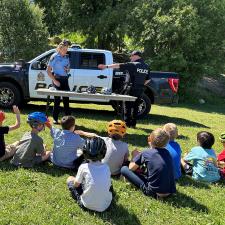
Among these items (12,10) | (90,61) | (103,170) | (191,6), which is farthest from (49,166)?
(12,10)

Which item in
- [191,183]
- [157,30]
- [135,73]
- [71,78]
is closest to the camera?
[191,183]

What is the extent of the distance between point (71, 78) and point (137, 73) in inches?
100.0

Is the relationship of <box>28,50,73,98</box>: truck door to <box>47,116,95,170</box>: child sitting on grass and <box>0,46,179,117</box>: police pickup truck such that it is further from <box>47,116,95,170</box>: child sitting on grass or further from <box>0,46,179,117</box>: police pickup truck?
<box>47,116,95,170</box>: child sitting on grass

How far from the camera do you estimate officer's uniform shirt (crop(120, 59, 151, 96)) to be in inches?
379

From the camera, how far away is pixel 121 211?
211 inches

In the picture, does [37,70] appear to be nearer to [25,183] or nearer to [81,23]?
[25,183]

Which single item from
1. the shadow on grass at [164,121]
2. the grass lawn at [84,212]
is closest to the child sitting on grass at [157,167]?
the grass lawn at [84,212]

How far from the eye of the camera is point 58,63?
9.41 metres

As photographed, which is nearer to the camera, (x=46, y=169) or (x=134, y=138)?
(x=46, y=169)

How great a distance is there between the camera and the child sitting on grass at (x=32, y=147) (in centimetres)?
647

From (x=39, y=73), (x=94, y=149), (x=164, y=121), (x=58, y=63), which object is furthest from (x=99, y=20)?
(x=94, y=149)

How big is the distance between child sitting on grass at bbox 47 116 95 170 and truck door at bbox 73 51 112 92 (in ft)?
16.5

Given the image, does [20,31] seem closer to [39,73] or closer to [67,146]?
[39,73]

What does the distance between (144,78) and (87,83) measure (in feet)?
7.48
